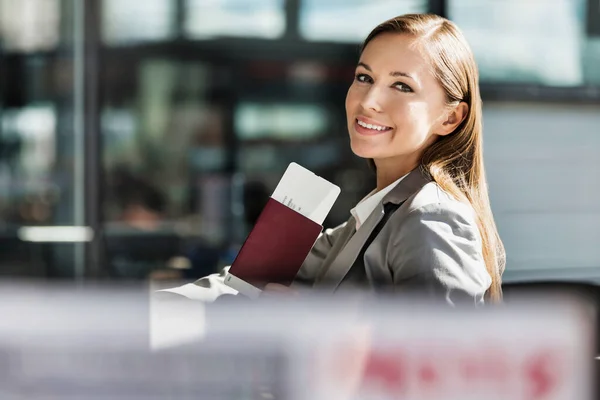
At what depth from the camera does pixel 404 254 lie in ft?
3.27

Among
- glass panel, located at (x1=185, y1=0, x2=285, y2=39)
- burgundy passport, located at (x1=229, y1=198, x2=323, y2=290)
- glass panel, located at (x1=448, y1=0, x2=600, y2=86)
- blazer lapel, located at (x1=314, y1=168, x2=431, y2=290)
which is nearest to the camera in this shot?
blazer lapel, located at (x1=314, y1=168, x2=431, y2=290)

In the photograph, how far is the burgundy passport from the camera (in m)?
1.22

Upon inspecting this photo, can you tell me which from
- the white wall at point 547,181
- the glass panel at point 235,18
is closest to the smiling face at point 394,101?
the white wall at point 547,181

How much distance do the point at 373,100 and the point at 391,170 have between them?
0.13 meters

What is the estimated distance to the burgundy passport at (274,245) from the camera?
122 cm

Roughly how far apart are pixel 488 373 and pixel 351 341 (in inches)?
5.7

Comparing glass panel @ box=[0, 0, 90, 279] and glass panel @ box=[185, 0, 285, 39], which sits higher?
glass panel @ box=[185, 0, 285, 39]

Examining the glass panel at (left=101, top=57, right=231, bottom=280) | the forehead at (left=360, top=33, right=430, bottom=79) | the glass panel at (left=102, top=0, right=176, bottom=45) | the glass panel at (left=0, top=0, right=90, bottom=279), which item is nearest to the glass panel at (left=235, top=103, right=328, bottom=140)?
the glass panel at (left=101, top=57, right=231, bottom=280)

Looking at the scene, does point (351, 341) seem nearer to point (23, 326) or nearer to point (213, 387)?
point (213, 387)

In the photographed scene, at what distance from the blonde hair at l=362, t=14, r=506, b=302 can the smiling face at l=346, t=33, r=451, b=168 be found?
0.05 feet

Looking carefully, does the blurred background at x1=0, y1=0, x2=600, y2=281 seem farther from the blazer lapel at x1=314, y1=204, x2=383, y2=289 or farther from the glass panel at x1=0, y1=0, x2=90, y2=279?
the blazer lapel at x1=314, y1=204, x2=383, y2=289

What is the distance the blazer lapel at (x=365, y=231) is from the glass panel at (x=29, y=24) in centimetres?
372

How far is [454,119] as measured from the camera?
4.06 feet

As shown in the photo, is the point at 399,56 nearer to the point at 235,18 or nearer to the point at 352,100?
the point at 352,100
